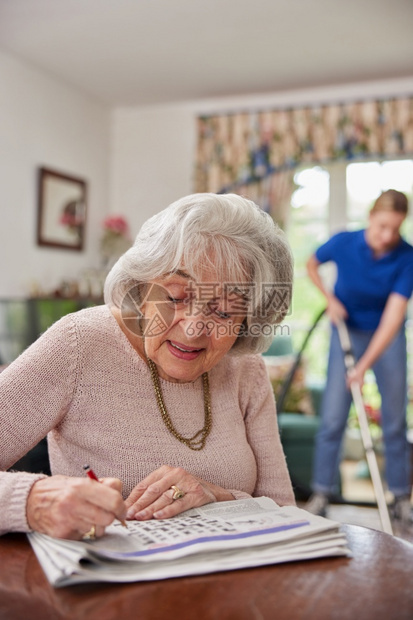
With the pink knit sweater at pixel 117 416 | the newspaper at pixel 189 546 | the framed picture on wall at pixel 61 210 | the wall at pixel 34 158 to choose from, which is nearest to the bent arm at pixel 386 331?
the pink knit sweater at pixel 117 416

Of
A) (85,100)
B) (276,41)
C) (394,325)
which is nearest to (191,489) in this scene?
(394,325)

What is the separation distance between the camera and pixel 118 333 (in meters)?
1.31

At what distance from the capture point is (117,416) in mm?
1231

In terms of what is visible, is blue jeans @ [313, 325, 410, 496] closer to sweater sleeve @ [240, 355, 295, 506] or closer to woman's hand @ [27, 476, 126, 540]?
sweater sleeve @ [240, 355, 295, 506]

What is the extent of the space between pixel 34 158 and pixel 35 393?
434 cm

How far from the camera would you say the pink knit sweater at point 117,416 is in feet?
3.75

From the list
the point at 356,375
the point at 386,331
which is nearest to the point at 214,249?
the point at 356,375

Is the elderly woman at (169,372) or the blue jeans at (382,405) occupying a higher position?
the elderly woman at (169,372)

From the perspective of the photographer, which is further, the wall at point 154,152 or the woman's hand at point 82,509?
the wall at point 154,152

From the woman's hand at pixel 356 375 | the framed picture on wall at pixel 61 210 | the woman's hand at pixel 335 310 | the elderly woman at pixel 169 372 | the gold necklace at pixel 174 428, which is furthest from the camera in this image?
the framed picture on wall at pixel 61 210

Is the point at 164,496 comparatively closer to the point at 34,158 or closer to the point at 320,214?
the point at 34,158

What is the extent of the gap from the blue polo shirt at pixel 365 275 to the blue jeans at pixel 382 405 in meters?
0.11

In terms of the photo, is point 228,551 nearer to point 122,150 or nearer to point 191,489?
point 191,489

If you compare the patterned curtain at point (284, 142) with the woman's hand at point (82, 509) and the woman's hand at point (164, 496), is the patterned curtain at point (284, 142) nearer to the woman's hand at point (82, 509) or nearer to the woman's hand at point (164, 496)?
the woman's hand at point (164, 496)
